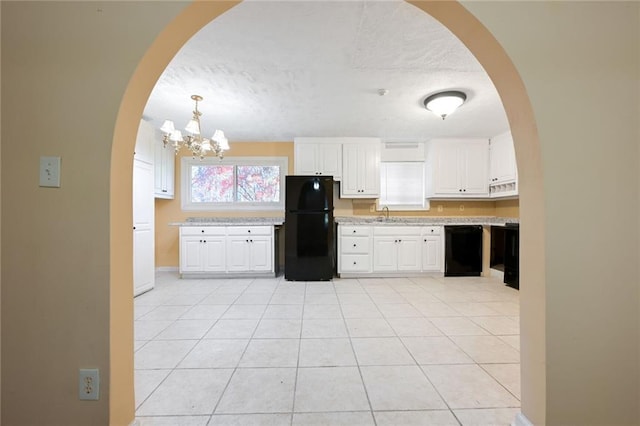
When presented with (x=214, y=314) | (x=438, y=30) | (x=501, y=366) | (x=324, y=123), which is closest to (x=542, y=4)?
(x=438, y=30)

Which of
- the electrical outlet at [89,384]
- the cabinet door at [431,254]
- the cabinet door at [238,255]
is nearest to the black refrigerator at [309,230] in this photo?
the cabinet door at [238,255]

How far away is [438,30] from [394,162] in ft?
9.78

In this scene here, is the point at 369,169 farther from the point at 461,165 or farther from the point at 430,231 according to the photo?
the point at 461,165

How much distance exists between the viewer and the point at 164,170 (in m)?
4.20

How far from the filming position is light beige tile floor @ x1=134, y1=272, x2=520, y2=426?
1279mm

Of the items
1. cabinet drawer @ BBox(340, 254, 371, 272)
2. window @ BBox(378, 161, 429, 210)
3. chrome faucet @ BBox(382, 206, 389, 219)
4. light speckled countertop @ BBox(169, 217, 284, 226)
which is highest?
window @ BBox(378, 161, 429, 210)

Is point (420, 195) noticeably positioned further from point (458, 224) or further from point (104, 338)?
point (104, 338)

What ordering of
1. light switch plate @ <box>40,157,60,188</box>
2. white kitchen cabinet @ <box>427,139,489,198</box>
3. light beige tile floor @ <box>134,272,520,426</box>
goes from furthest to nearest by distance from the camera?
white kitchen cabinet @ <box>427,139,489,198</box> < light beige tile floor @ <box>134,272,520,426</box> < light switch plate @ <box>40,157,60,188</box>

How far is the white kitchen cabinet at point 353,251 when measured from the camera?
4.15m

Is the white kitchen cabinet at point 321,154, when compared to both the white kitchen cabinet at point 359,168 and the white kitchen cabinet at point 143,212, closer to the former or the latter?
the white kitchen cabinet at point 359,168

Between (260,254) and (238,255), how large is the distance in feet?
1.13

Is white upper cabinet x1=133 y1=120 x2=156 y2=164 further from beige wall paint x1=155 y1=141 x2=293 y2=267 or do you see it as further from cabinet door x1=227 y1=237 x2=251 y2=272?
cabinet door x1=227 y1=237 x2=251 y2=272

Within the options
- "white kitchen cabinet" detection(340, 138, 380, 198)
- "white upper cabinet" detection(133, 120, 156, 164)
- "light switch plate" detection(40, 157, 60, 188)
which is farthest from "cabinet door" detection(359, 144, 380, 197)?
"light switch plate" detection(40, 157, 60, 188)

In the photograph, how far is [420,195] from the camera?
4.74 meters
